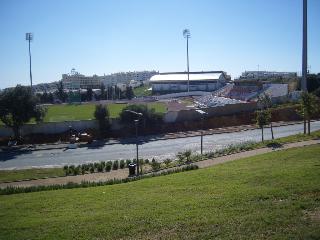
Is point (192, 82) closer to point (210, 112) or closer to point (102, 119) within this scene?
point (210, 112)

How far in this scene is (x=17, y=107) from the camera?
45.4 meters

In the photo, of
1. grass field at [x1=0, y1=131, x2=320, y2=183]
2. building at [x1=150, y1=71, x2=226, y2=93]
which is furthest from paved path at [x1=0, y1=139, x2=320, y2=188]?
building at [x1=150, y1=71, x2=226, y2=93]

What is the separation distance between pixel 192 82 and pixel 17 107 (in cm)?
8139

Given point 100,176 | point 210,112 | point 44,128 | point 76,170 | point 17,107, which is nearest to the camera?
point 100,176

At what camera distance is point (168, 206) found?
13211mm

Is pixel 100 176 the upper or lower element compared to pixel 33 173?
upper

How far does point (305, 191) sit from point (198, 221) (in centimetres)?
413

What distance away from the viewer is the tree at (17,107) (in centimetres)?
4556

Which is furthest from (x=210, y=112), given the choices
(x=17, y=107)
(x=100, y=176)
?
(x=100, y=176)

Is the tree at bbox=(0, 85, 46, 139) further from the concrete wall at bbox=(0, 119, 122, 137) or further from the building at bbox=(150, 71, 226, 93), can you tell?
the building at bbox=(150, 71, 226, 93)

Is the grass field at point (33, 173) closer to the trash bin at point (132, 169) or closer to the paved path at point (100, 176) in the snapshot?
the paved path at point (100, 176)

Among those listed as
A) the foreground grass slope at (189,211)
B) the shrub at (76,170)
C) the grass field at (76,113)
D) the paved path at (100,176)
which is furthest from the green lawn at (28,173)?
the grass field at (76,113)

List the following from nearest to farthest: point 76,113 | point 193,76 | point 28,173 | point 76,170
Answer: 1. point 76,170
2. point 28,173
3. point 76,113
4. point 193,76

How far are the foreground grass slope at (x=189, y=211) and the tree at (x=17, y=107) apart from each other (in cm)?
3004
